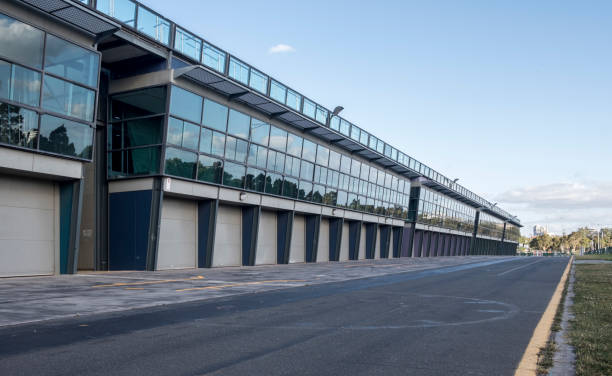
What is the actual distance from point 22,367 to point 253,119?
2325 centimetres

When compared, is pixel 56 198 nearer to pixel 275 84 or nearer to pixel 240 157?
pixel 240 157

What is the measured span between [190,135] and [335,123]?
47.9 feet

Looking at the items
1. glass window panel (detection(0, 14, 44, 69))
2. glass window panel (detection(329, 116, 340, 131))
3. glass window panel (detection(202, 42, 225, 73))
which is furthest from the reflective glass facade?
glass window panel (detection(329, 116, 340, 131))

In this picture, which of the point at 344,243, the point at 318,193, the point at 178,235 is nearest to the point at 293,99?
the point at 318,193

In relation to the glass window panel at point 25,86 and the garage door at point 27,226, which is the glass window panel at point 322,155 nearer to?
the garage door at point 27,226

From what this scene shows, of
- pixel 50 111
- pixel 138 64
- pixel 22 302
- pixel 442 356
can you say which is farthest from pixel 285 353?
pixel 138 64

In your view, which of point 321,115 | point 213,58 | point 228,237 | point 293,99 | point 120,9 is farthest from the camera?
point 321,115

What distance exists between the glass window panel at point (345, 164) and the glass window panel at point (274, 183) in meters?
9.66

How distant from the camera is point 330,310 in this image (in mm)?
10664

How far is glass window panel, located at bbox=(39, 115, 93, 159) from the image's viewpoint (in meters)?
16.3

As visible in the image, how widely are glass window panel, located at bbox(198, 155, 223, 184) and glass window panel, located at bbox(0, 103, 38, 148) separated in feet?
28.5

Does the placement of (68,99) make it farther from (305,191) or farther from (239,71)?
(305,191)

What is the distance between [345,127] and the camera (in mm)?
37031

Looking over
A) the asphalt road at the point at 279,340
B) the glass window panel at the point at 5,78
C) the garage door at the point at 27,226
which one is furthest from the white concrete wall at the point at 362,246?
the glass window panel at the point at 5,78
